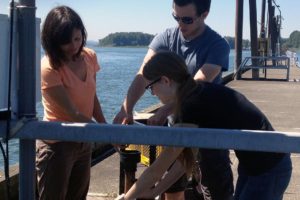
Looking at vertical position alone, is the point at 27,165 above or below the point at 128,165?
above

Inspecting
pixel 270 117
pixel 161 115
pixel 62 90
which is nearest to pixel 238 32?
pixel 270 117

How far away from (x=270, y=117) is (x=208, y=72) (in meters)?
8.45

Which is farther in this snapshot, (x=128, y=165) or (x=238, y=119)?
(x=128, y=165)

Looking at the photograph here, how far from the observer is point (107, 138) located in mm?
2119

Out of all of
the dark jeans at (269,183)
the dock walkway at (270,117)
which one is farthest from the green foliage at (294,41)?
the dark jeans at (269,183)

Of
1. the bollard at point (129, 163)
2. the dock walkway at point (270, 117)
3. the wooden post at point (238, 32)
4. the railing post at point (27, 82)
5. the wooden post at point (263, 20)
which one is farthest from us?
the wooden post at point (263, 20)

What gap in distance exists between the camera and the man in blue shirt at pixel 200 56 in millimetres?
3498

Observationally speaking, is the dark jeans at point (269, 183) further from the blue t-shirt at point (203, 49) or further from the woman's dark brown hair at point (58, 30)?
the woman's dark brown hair at point (58, 30)

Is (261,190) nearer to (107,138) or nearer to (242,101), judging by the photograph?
(242,101)

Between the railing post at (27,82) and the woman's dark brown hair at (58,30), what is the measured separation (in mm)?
1042

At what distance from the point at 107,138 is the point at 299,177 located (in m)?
5.03

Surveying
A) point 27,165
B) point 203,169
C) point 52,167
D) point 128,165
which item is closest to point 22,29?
point 27,165

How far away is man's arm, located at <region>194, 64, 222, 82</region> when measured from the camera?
3.64 m

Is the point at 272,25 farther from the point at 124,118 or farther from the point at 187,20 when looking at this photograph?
the point at 124,118
